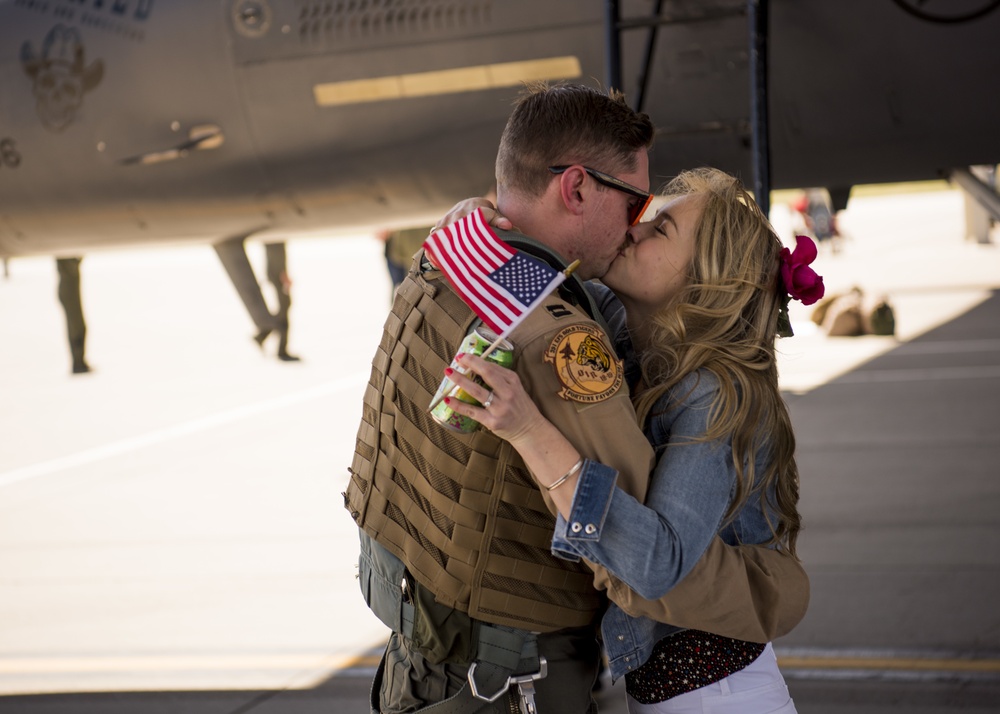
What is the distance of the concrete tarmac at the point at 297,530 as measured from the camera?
4789 mm

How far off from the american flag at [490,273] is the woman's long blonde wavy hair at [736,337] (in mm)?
310

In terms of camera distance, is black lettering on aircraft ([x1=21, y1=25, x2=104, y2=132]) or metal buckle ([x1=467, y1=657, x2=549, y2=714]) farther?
black lettering on aircraft ([x1=21, y1=25, x2=104, y2=132])

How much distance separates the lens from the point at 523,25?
5410 millimetres

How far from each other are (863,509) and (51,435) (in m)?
8.29

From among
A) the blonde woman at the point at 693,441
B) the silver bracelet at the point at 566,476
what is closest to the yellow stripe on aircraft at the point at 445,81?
the blonde woman at the point at 693,441

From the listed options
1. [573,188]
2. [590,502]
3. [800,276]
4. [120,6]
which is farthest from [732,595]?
[120,6]

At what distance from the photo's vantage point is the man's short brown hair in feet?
6.89

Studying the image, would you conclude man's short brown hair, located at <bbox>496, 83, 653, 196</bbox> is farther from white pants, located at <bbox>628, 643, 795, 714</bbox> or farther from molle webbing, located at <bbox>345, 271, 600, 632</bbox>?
white pants, located at <bbox>628, 643, 795, 714</bbox>

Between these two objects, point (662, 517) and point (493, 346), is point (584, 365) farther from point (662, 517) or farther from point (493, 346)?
point (662, 517)

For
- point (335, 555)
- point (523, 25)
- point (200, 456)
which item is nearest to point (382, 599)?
point (523, 25)

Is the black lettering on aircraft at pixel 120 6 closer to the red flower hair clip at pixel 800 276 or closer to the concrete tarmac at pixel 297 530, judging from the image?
the concrete tarmac at pixel 297 530

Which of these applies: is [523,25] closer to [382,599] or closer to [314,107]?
[314,107]

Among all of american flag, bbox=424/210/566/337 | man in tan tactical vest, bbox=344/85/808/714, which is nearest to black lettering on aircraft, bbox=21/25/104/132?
man in tan tactical vest, bbox=344/85/808/714

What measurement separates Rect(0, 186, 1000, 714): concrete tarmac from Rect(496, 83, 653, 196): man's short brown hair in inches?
106
